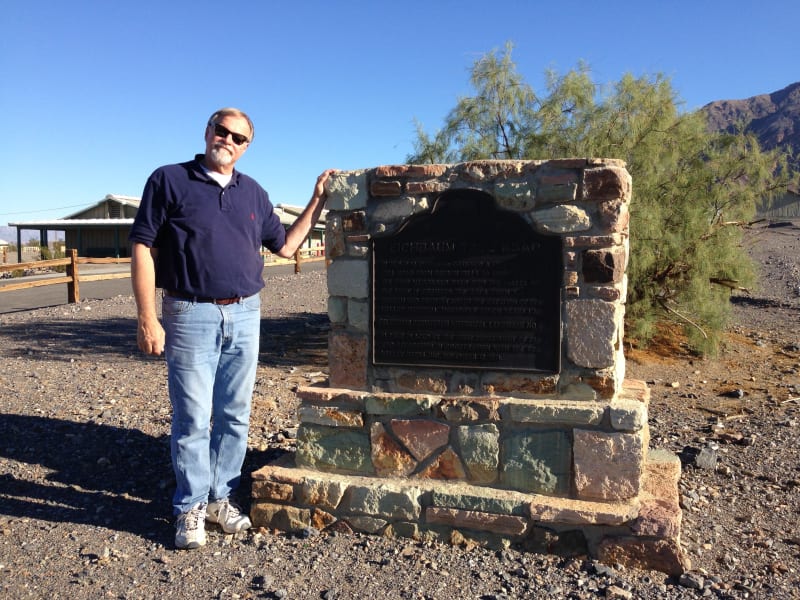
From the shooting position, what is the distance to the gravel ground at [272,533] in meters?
2.87

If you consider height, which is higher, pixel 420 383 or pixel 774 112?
pixel 774 112

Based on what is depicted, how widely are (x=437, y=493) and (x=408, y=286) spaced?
3.45 feet

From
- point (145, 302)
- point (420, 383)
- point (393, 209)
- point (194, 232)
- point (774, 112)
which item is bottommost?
point (420, 383)

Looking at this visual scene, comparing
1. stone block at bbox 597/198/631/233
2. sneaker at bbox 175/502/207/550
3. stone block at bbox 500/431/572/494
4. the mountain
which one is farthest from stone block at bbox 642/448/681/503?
the mountain

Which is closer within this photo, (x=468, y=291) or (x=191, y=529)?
(x=191, y=529)

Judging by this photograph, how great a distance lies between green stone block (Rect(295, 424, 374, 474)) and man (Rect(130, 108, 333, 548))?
41cm

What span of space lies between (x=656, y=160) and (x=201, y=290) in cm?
582

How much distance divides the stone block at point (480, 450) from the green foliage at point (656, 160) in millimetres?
4559

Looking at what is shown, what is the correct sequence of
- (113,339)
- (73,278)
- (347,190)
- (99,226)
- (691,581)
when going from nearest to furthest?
(691,581)
(347,190)
(113,339)
(73,278)
(99,226)

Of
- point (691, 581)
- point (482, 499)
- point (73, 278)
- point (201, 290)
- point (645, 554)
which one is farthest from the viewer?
point (73, 278)

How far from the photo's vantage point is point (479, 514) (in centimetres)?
319

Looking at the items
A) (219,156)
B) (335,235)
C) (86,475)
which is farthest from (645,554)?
(86,475)

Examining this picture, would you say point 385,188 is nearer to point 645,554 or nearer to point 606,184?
point 606,184

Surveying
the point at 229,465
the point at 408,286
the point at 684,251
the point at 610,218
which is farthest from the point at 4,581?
the point at 684,251
